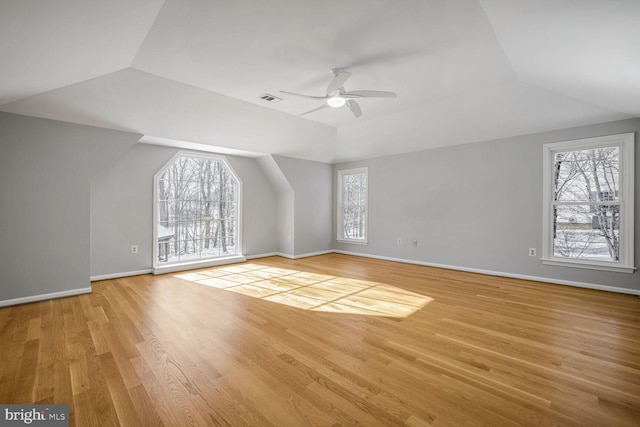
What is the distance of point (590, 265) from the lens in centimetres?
387

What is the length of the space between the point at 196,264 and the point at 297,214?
7.73 ft

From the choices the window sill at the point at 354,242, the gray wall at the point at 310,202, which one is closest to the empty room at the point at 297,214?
the gray wall at the point at 310,202

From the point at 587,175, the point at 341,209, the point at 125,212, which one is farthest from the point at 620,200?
the point at 125,212

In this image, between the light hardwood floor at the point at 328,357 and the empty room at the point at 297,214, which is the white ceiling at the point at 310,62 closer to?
the empty room at the point at 297,214

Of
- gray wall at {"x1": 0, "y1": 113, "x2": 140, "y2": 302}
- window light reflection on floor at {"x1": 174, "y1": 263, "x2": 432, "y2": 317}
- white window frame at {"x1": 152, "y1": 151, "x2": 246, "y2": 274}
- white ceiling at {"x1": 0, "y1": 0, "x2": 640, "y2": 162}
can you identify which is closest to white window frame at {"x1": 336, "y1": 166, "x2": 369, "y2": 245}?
white ceiling at {"x1": 0, "y1": 0, "x2": 640, "y2": 162}

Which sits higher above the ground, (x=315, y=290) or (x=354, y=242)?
(x=354, y=242)

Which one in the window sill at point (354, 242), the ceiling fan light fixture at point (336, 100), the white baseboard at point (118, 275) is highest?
the ceiling fan light fixture at point (336, 100)

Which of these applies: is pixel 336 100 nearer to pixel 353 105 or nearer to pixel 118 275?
pixel 353 105

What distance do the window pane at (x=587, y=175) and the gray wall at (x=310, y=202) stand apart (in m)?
4.49

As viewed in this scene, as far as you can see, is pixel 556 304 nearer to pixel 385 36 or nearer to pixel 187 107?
pixel 385 36

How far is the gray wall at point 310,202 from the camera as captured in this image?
629 centimetres

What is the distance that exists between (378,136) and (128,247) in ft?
16.0

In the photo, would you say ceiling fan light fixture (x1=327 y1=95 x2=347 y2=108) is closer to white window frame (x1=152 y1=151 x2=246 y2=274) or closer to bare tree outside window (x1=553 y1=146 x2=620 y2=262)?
white window frame (x1=152 y1=151 x2=246 y2=274)

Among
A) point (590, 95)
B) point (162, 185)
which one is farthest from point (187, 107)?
point (590, 95)
